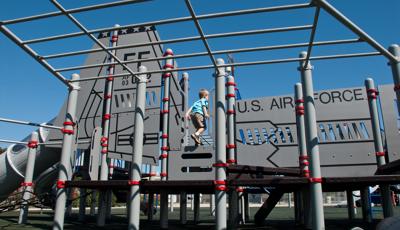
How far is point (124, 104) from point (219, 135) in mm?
3937

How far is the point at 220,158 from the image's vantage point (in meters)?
4.51

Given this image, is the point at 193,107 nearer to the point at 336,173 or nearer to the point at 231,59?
the point at 336,173

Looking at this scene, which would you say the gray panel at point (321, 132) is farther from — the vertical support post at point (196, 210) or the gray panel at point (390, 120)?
the vertical support post at point (196, 210)

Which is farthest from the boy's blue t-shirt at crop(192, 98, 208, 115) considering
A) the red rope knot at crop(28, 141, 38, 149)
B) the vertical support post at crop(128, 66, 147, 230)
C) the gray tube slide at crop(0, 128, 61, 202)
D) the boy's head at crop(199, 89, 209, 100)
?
the gray tube slide at crop(0, 128, 61, 202)

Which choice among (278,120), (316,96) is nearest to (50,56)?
(278,120)

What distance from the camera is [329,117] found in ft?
24.0

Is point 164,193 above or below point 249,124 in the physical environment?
below

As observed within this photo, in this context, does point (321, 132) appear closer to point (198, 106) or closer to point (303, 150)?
point (303, 150)

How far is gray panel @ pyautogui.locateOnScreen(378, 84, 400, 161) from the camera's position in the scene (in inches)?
239

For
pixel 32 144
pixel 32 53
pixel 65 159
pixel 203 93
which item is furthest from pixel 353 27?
pixel 32 144

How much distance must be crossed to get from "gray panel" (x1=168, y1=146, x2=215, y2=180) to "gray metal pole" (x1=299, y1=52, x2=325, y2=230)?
1866 millimetres

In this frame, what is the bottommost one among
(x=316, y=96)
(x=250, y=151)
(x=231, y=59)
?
(x=250, y=151)

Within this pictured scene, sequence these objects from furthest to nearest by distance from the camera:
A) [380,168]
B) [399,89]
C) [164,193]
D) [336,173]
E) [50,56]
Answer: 1. [336,173]
2. [164,193]
3. [380,168]
4. [50,56]
5. [399,89]

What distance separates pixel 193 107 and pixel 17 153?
6454mm
